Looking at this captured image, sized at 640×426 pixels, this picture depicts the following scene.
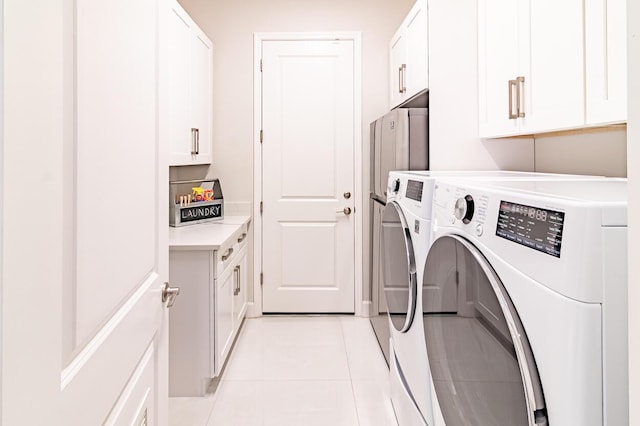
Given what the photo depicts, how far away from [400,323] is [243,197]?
2.30m

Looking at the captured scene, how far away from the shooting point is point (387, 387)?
8.70ft

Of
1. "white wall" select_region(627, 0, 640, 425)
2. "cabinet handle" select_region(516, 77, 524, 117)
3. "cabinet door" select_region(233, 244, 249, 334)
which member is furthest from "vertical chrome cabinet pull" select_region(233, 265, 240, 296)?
"white wall" select_region(627, 0, 640, 425)

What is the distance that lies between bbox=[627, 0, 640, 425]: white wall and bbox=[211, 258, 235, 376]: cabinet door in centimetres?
231

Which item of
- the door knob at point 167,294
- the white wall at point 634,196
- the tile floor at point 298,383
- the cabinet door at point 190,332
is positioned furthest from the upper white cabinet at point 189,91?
the white wall at point 634,196

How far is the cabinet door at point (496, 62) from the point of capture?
1.95 meters

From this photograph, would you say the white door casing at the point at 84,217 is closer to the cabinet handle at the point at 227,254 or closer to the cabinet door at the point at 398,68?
the cabinet handle at the point at 227,254

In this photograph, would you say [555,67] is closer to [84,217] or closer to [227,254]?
[84,217]

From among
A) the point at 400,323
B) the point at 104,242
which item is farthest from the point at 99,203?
the point at 400,323

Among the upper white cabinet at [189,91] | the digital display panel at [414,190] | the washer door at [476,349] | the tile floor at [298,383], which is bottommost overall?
the tile floor at [298,383]

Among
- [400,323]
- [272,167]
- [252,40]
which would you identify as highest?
[252,40]

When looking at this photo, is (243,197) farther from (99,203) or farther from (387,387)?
(99,203)

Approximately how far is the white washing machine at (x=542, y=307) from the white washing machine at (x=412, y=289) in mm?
178

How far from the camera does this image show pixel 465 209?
112 cm

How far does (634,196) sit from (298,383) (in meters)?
2.49
